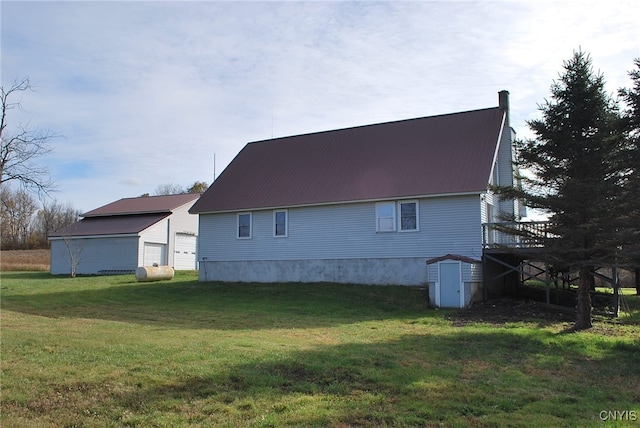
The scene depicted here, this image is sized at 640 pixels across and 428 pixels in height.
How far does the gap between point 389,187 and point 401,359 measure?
14148mm

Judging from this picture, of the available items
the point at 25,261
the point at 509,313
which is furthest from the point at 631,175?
the point at 25,261

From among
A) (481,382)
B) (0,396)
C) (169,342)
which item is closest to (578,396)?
(481,382)

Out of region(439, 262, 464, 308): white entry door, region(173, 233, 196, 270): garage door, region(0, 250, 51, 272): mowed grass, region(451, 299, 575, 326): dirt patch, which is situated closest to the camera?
region(451, 299, 575, 326): dirt patch

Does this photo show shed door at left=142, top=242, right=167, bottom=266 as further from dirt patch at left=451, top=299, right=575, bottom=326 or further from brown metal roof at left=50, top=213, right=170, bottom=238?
dirt patch at left=451, top=299, right=575, bottom=326

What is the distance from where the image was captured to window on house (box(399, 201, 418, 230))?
22.6m

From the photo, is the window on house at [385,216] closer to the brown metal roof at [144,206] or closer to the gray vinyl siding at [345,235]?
the gray vinyl siding at [345,235]

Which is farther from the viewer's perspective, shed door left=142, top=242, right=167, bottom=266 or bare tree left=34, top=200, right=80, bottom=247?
bare tree left=34, top=200, right=80, bottom=247

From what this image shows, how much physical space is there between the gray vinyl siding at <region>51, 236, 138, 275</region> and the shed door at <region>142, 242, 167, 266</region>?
0.90 meters

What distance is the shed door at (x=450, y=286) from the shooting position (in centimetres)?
1955

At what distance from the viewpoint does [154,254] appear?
124ft

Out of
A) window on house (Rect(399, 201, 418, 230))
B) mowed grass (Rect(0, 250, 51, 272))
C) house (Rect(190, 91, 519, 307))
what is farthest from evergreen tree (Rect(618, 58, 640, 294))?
mowed grass (Rect(0, 250, 51, 272))

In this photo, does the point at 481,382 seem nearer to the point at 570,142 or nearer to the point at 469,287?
the point at 570,142

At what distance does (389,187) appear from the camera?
23453 millimetres

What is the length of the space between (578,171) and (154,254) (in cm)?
2988
